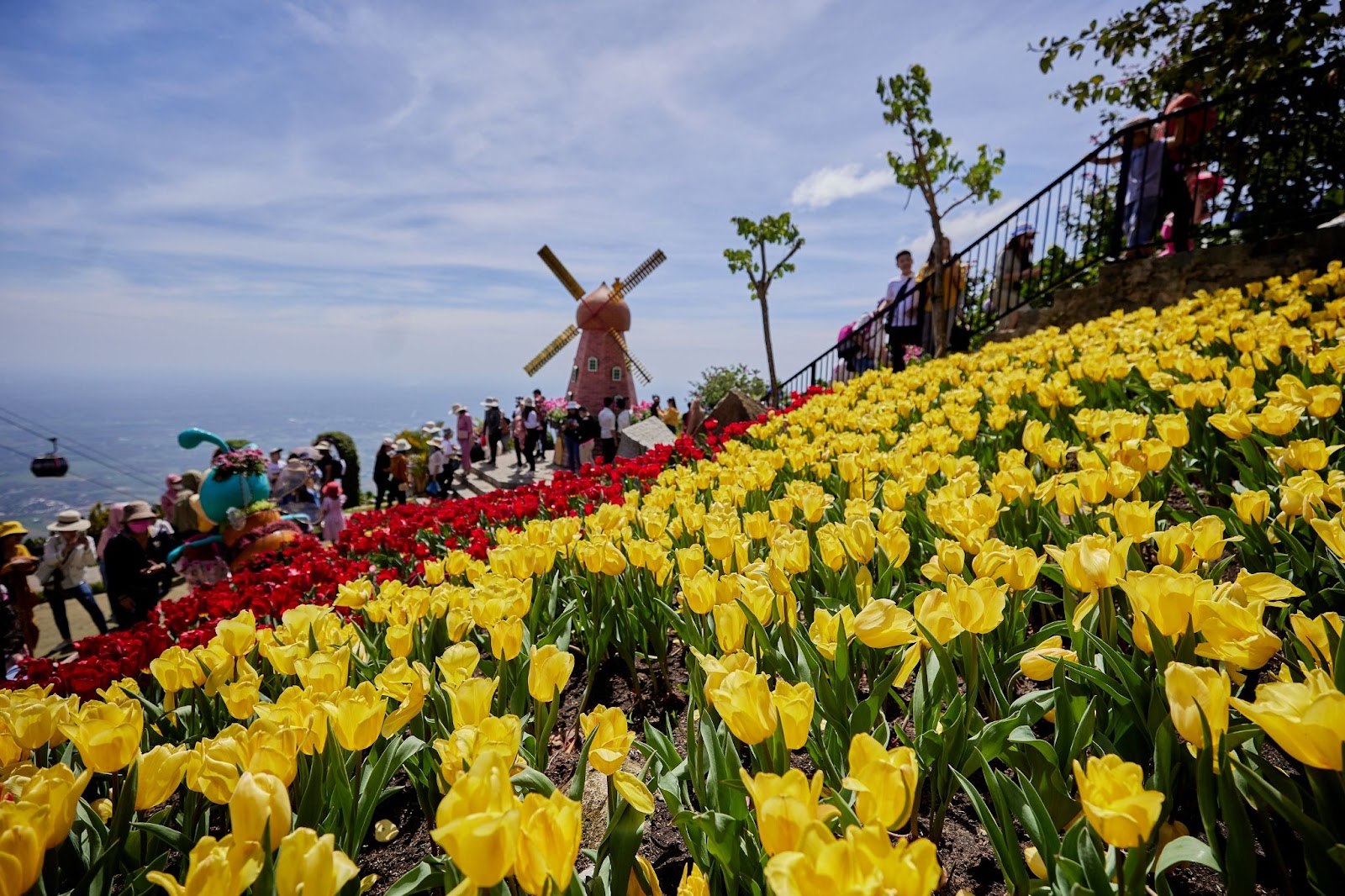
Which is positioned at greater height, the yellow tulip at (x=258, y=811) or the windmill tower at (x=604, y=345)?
the windmill tower at (x=604, y=345)

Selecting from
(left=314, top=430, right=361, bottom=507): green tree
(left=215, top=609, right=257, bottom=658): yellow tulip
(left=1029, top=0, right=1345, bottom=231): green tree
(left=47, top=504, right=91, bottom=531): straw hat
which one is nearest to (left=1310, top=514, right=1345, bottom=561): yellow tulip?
(left=215, top=609, right=257, bottom=658): yellow tulip

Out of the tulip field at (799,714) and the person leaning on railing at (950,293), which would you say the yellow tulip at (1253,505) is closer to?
the tulip field at (799,714)

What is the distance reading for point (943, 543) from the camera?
5.19ft

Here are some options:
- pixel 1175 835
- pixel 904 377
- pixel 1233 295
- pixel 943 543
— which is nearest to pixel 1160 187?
pixel 1233 295

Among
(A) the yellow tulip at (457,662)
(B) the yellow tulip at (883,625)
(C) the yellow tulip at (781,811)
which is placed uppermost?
(B) the yellow tulip at (883,625)

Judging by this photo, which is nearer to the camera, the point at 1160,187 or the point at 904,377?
the point at 904,377

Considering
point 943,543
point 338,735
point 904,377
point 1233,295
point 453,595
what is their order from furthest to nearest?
point 904,377
point 1233,295
point 453,595
point 943,543
point 338,735

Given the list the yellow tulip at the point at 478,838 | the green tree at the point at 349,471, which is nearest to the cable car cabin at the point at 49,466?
the green tree at the point at 349,471

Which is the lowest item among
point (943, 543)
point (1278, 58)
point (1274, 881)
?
point (1274, 881)

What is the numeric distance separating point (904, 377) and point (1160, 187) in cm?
435

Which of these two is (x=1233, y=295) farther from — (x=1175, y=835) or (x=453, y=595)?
(x=453, y=595)

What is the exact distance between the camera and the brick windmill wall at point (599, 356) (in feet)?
87.8

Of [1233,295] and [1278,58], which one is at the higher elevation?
[1278,58]

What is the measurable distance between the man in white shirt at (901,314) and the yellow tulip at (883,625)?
32.4 feet
